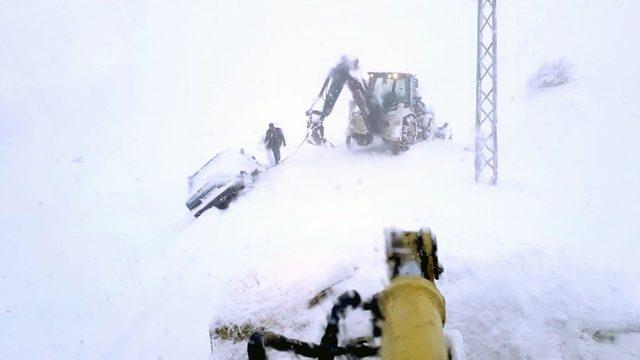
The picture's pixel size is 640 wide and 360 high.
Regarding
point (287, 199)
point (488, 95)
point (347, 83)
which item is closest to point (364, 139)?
point (347, 83)

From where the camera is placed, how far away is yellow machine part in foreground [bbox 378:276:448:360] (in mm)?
1755

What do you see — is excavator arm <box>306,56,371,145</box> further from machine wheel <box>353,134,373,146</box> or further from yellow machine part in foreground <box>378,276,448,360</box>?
yellow machine part in foreground <box>378,276,448,360</box>

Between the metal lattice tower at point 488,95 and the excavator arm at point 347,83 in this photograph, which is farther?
the excavator arm at point 347,83

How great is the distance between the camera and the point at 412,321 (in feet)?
6.07

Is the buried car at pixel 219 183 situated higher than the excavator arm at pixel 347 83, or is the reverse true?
the excavator arm at pixel 347 83

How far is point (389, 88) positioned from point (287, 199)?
704 centimetres

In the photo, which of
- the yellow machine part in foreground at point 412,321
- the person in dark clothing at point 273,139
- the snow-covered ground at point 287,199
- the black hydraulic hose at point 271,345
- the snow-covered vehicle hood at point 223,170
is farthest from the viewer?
the person in dark clothing at point 273,139

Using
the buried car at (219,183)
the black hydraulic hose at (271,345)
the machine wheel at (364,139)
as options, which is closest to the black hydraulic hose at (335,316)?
the black hydraulic hose at (271,345)

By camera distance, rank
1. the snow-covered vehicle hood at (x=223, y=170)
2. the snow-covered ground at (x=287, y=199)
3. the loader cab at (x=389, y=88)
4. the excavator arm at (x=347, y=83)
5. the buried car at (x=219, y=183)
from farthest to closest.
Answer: the loader cab at (x=389, y=88) → the excavator arm at (x=347, y=83) → the snow-covered vehicle hood at (x=223, y=170) → the buried car at (x=219, y=183) → the snow-covered ground at (x=287, y=199)

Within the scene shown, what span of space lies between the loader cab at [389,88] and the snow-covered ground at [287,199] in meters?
1.85

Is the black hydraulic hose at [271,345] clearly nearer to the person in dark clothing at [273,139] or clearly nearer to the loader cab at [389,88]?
the person in dark clothing at [273,139]

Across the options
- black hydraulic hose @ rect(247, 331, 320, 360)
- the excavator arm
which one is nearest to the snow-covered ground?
the excavator arm

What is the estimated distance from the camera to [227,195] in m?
11.7

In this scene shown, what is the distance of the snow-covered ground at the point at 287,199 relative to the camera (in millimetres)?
5336
